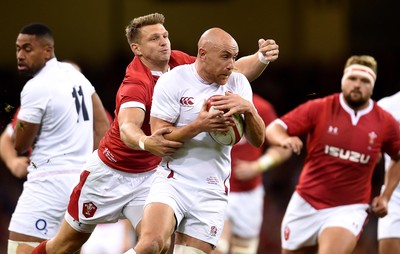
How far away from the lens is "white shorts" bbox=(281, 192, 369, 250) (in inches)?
341

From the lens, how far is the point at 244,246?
1184cm

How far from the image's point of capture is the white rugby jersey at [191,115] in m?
7.04

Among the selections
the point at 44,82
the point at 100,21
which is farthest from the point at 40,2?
the point at 44,82

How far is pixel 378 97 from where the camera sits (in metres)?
15.9

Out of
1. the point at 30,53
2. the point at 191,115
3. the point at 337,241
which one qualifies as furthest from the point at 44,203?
the point at 337,241

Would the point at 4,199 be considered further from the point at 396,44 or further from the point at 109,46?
the point at 396,44

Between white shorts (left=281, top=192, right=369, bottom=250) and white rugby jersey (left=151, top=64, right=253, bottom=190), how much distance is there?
5.91 ft

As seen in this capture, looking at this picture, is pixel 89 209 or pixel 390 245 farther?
pixel 390 245

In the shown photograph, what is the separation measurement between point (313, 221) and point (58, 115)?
2308 millimetres

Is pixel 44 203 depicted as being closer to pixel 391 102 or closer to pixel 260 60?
pixel 260 60

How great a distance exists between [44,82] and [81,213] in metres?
1.17

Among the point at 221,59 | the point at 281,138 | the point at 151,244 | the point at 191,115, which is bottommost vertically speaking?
the point at 151,244

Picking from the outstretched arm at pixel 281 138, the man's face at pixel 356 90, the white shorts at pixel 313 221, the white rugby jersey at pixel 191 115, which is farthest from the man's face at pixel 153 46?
the white shorts at pixel 313 221

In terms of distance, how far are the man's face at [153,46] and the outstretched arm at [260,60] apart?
558 mm
